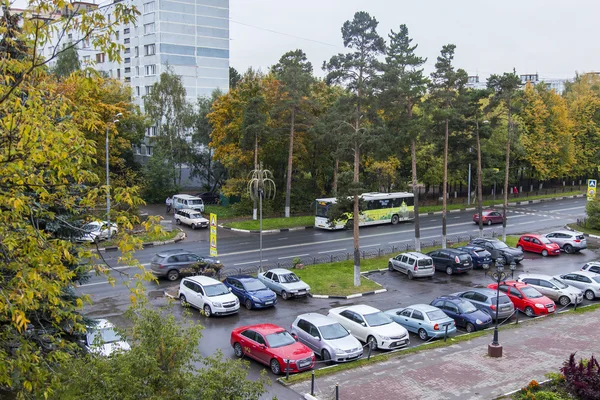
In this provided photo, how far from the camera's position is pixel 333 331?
65.8 ft

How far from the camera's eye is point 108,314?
24375 mm

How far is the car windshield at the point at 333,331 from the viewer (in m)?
19.8

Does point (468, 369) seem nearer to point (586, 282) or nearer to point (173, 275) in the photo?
point (586, 282)

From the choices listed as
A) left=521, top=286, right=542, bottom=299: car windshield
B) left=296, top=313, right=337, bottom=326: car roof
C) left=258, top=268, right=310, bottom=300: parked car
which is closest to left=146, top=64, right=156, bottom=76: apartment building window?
left=258, top=268, right=310, bottom=300: parked car

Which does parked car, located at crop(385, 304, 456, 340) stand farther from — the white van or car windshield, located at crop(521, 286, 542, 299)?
the white van

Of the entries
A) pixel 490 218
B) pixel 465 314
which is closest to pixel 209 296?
pixel 465 314

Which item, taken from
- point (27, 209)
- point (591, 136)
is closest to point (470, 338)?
point (27, 209)

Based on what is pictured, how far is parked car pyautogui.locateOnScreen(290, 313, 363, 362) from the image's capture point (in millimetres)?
19156

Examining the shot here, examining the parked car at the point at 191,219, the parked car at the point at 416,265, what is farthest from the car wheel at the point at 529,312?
the parked car at the point at 191,219

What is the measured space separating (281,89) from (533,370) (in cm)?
3690

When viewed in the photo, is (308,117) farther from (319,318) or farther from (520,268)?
(319,318)

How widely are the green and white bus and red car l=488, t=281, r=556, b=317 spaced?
22.3 metres

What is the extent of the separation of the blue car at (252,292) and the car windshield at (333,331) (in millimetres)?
6083

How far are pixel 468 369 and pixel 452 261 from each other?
49.2ft
